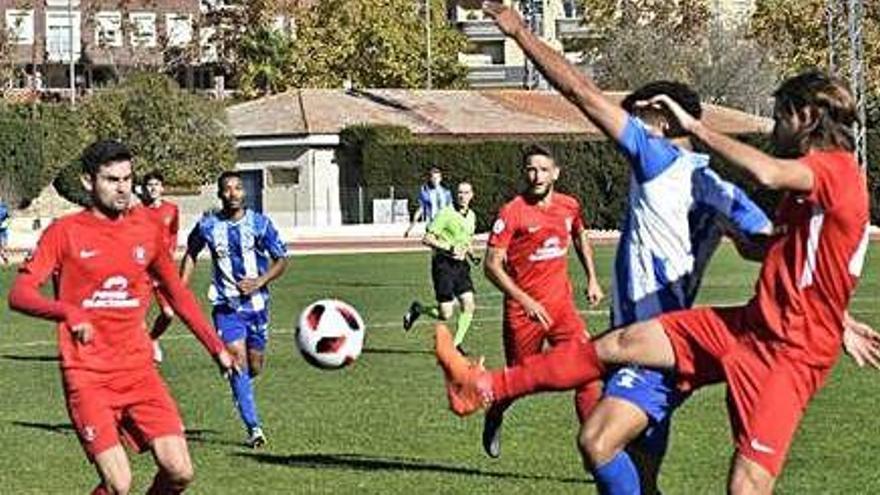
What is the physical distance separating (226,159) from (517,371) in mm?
62897

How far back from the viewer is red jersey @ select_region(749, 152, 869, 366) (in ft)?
25.7

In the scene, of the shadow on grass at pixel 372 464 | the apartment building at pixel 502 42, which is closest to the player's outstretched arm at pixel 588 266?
the shadow on grass at pixel 372 464

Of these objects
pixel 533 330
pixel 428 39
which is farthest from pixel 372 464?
pixel 428 39

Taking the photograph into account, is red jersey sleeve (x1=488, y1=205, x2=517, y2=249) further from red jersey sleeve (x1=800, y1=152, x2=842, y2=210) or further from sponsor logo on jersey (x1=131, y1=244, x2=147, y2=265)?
red jersey sleeve (x1=800, y1=152, x2=842, y2=210)

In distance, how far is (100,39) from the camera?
101 meters

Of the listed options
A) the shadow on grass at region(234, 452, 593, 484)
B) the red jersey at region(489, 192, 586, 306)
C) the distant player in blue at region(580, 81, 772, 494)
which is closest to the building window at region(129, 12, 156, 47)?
the shadow on grass at region(234, 452, 593, 484)

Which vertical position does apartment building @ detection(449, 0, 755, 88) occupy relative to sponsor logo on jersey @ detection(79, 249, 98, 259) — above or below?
below

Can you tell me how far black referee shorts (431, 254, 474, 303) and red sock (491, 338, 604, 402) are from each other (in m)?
15.1

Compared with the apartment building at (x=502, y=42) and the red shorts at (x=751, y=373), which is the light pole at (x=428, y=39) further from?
the red shorts at (x=751, y=373)

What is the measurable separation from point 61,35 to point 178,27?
8.45m

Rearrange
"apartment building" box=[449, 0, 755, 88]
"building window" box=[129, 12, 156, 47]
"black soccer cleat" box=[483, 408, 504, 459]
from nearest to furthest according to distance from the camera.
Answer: "black soccer cleat" box=[483, 408, 504, 459] < "building window" box=[129, 12, 156, 47] < "apartment building" box=[449, 0, 755, 88]

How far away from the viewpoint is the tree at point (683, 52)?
299 ft

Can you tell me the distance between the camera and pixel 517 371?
28.0 feet

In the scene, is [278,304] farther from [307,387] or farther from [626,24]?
[626,24]
